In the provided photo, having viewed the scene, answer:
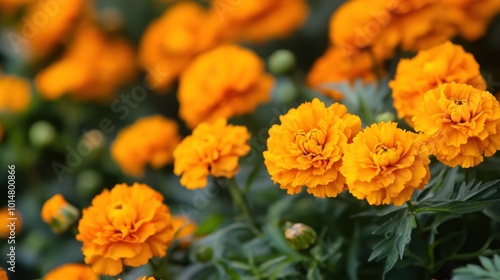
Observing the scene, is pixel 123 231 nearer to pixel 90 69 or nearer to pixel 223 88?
pixel 223 88

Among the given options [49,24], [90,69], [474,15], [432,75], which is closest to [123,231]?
[432,75]

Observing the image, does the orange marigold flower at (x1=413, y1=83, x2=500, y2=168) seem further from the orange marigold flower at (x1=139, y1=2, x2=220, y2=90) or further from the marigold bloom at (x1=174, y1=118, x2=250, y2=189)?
the orange marigold flower at (x1=139, y1=2, x2=220, y2=90)

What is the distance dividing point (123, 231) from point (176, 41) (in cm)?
74

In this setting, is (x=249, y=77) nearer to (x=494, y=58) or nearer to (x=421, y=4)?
(x=421, y=4)

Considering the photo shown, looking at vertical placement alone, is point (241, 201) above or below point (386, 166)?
below

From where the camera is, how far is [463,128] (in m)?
0.80

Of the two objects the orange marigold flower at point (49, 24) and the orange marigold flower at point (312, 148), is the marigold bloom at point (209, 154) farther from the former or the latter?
the orange marigold flower at point (49, 24)

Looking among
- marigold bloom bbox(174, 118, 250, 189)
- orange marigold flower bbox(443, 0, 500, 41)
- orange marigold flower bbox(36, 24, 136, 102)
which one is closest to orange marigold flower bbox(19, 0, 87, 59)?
orange marigold flower bbox(36, 24, 136, 102)

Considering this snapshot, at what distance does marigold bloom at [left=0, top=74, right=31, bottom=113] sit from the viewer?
160 centimetres

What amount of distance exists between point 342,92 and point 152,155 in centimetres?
45

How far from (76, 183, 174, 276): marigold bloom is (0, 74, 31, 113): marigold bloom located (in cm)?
77

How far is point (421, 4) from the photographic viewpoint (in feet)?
3.95

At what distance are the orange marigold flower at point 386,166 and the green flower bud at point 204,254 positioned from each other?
1.04ft

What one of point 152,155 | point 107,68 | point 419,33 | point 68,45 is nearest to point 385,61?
point 419,33
